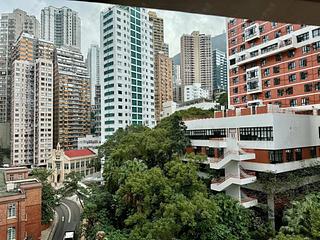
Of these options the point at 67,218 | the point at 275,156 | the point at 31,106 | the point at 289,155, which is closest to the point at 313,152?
the point at 289,155

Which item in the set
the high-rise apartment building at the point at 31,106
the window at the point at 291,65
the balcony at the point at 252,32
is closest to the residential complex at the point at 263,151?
the window at the point at 291,65

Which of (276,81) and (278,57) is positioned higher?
(278,57)

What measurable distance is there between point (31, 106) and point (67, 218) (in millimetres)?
8778

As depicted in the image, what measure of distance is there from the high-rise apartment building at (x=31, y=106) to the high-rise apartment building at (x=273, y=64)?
36.8 ft

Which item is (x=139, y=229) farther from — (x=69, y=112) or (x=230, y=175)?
(x=69, y=112)

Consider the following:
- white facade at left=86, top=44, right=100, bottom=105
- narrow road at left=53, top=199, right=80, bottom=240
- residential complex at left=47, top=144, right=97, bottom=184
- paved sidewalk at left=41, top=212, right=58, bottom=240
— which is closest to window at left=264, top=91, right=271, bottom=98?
narrow road at left=53, top=199, right=80, bottom=240

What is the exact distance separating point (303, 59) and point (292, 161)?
4515 millimetres

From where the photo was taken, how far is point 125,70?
1717cm

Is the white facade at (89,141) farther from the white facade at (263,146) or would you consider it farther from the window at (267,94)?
the white facade at (263,146)

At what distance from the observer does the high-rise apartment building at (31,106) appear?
15.0 m

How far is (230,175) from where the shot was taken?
21.0ft

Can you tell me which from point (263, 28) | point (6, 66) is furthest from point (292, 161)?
point (6, 66)

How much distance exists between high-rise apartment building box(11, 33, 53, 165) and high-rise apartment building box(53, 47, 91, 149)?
0.85 meters

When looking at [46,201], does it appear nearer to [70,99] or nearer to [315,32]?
[315,32]
